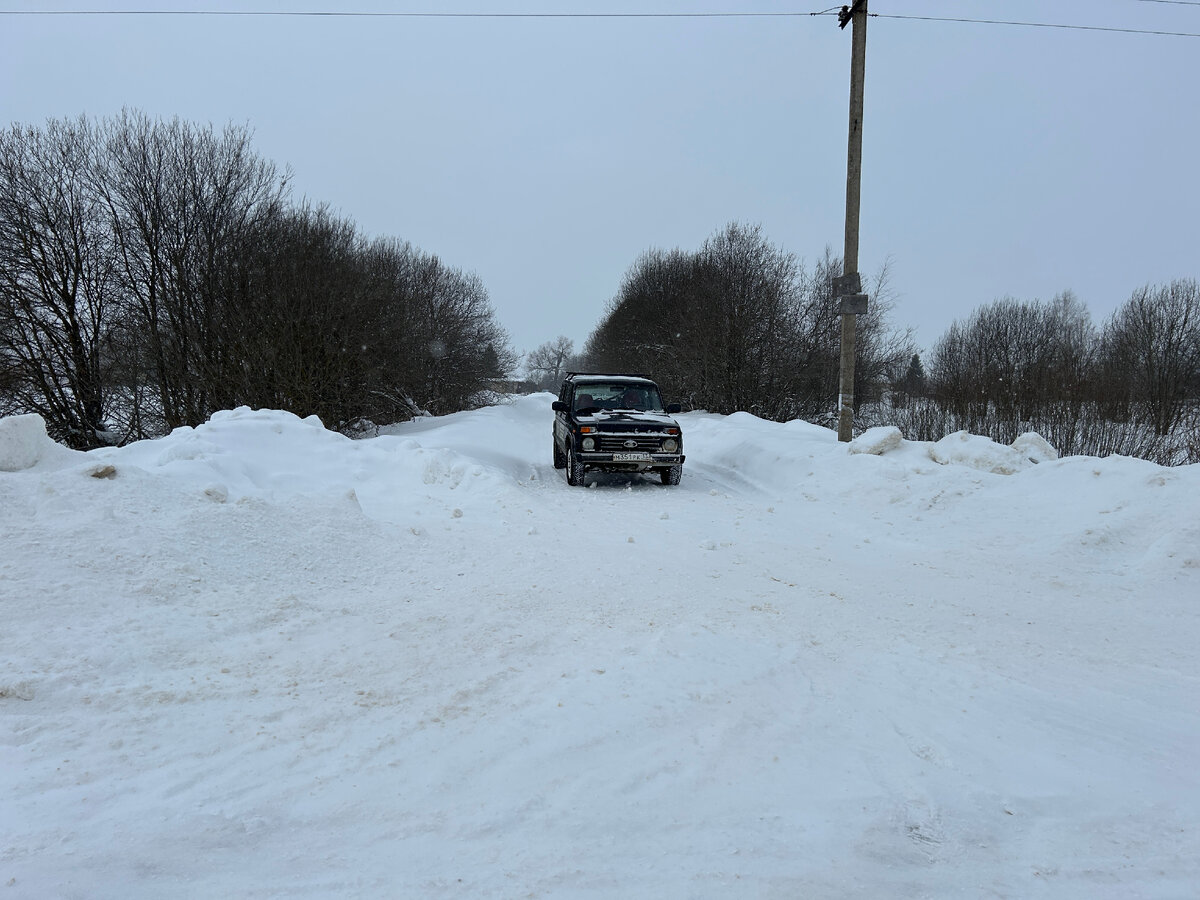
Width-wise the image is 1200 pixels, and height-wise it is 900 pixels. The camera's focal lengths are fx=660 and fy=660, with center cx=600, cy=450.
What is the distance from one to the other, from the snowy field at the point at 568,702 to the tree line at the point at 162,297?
1210 centimetres

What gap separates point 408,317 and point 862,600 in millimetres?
24150

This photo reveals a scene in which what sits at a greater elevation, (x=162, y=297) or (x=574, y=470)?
(x=162, y=297)

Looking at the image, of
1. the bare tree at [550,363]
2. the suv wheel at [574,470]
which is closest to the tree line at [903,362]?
the suv wheel at [574,470]

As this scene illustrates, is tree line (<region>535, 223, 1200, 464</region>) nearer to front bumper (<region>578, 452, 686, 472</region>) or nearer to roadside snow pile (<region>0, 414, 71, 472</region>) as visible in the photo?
front bumper (<region>578, 452, 686, 472</region>)

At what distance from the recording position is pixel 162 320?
19.3 m

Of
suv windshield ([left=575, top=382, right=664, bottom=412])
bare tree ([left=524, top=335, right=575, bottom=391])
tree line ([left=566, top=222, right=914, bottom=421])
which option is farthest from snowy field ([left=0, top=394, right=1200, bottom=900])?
bare tree ([left=524, top=335, right=575, bottom=391])

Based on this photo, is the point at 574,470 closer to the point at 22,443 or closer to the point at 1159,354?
the point at 22,443

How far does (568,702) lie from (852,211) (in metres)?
11.7

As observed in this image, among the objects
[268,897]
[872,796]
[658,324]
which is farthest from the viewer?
[658,324]

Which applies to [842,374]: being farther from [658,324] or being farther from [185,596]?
[658,324]

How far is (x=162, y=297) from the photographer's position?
1886cm

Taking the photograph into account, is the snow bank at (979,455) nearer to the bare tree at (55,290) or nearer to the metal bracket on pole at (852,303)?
the metal bracket on pole at (852,303)

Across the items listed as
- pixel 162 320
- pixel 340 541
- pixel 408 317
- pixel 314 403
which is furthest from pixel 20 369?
pixel 340 541

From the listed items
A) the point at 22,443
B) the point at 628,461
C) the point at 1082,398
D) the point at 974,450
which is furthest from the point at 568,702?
the point at 1082,398
